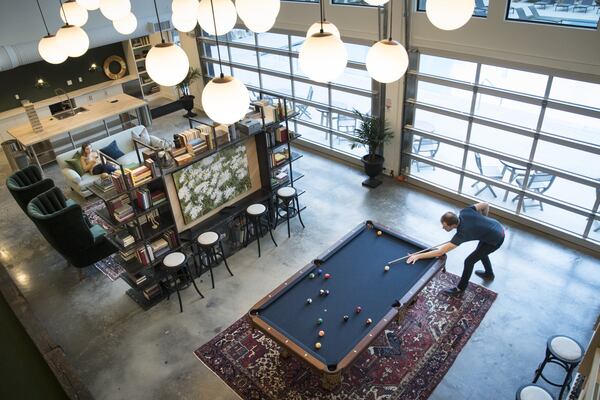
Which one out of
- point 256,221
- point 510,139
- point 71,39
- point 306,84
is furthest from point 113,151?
point 510,139

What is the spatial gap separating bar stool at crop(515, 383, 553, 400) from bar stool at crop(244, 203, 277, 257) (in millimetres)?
4193

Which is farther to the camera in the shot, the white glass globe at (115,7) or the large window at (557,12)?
the large window at (557,12)

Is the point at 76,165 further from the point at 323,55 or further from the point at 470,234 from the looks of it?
the point at 323,55

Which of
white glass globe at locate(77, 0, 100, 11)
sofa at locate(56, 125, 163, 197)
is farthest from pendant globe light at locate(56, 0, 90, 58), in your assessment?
sofa at locate(56, 125, 163, 197)

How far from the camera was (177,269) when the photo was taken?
6.41 meters

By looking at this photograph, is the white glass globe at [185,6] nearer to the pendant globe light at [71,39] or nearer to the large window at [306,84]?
the pendant globe light at [71,39]

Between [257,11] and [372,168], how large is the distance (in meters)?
5.84

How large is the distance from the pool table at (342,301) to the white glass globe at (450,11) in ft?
10.3

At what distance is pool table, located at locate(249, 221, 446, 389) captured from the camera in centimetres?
469

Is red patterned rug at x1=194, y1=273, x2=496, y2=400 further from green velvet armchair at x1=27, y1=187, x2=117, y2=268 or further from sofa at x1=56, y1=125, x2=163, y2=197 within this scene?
sofa at x1=56, y1=125, x2=163, y2=197

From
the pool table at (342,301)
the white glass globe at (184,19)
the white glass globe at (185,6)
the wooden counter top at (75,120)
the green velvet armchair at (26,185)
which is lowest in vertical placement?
the pool table at (342,301)

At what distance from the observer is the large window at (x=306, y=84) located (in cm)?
922

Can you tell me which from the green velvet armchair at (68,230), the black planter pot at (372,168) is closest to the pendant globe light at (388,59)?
the green velvet armchair at (68,230)

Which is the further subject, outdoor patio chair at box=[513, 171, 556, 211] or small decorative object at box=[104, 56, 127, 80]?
small decorative object at box=[104, 56, 127, 80]
